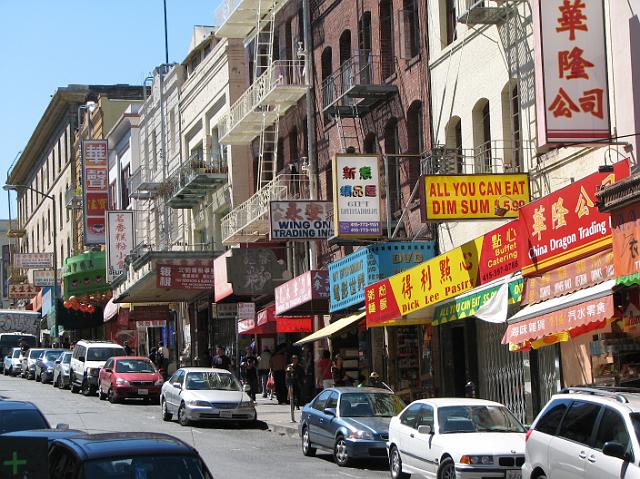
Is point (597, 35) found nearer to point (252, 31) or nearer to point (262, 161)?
point (262, 161)

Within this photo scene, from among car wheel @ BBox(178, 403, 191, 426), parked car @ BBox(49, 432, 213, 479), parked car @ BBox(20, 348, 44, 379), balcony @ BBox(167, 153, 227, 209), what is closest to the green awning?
car wheel @ BBox(178, 403, 191, 426)

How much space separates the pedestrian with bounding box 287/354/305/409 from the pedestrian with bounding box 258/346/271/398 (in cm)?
414

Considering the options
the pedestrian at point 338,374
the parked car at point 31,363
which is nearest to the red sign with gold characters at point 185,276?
the parked car at point 31,363

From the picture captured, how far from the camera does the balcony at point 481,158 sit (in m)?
25.5

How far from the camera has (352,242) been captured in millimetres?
30828

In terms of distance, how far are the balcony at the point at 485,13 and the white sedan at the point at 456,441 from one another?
9412 mm

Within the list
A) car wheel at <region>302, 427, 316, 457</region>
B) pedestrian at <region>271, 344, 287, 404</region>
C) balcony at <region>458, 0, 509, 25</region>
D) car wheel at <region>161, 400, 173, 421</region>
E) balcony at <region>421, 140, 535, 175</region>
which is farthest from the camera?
pedestrian at <region>271, 344, 287, 404</region>

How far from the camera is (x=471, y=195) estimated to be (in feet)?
78.1

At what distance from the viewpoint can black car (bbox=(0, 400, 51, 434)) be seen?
51.0ft

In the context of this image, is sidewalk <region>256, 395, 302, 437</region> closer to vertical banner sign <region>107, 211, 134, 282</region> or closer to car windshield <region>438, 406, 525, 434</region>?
car windshield <region>438, 406, 525, 434</region>

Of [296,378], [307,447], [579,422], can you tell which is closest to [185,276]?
[296,378]

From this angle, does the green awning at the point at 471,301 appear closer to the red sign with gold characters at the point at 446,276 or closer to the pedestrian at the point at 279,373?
the red sign with gold characters at the point at 446,276

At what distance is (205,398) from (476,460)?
13.7 metres

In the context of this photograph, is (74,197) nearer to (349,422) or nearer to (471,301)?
(471,301)
